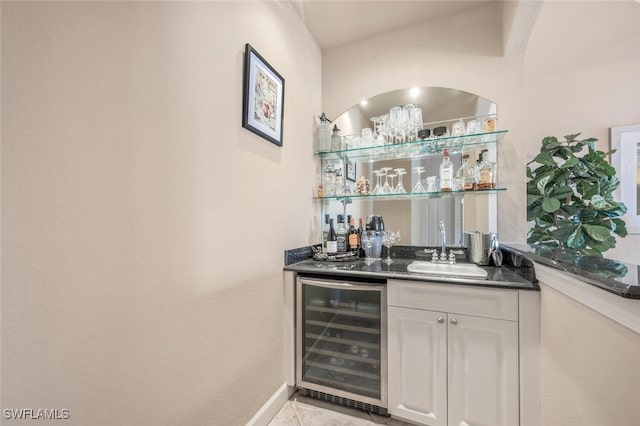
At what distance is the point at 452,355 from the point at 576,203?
5.24ft

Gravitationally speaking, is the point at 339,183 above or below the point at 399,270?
above

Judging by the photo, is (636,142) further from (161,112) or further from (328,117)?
(161,112)

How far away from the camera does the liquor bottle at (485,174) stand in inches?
68.2

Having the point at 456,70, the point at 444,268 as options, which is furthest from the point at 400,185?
the point at 456,70

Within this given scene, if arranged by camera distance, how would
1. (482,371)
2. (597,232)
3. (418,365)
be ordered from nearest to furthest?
(482,371), (418,365), (597,232)

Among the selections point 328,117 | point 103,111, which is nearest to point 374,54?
point 328,117

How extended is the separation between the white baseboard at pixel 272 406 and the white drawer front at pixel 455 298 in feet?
2.93

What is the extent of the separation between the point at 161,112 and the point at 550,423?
196 centimetres

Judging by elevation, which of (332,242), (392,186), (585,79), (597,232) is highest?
(585,79)

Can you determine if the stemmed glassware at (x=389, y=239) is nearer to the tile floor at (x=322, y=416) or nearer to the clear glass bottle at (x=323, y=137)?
the clear glass bottle at (x=323, y=137)

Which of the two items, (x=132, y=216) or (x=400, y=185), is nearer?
(x=132, y=216)

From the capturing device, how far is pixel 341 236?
79.0 inches

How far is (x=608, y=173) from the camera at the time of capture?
1.82m

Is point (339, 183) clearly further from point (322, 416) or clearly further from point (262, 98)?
point (322, 416)
